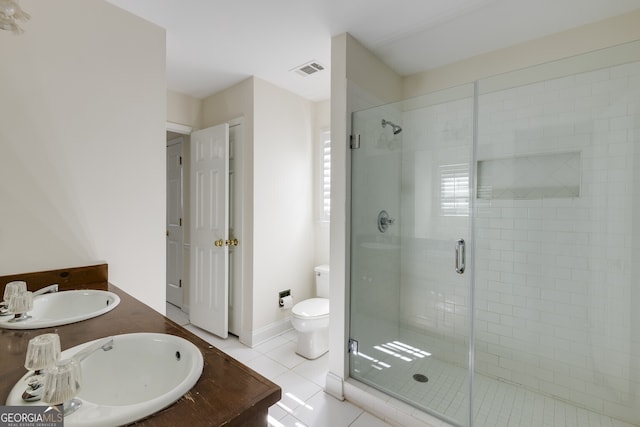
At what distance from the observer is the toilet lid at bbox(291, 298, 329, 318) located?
2384mm

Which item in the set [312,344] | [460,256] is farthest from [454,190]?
[312,344]

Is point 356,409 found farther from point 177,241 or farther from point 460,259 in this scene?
point 177,241

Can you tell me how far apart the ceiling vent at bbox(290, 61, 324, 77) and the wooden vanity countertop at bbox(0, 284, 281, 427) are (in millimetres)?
2130

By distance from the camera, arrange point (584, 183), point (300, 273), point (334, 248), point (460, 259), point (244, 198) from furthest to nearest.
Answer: point (300, 273), point (244, 198), point (334, 248), point (460, 259), point (584, 183)

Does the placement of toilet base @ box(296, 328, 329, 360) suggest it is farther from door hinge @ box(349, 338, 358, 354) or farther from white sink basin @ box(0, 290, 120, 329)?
white sink basin @ box(0, 290, 120, 329)

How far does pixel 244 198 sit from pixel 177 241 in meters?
1.43

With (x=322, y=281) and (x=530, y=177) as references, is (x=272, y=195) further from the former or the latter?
(x=530, y=177)

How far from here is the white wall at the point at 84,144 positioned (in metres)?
1.31

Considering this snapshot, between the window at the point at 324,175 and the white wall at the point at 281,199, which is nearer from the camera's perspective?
the white wall at the point at 281,199

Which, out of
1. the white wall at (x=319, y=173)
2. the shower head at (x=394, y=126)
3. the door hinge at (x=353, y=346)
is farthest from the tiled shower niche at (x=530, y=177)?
the white wall at (x=319, y=173)

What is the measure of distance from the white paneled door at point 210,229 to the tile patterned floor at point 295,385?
0.27 meters

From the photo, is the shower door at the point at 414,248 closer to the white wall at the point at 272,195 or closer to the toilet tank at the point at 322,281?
the toilet tank at the point at 322,281

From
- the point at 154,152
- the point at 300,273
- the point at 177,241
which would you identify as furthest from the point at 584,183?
the point at 177,241

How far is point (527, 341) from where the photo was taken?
6.40ft
